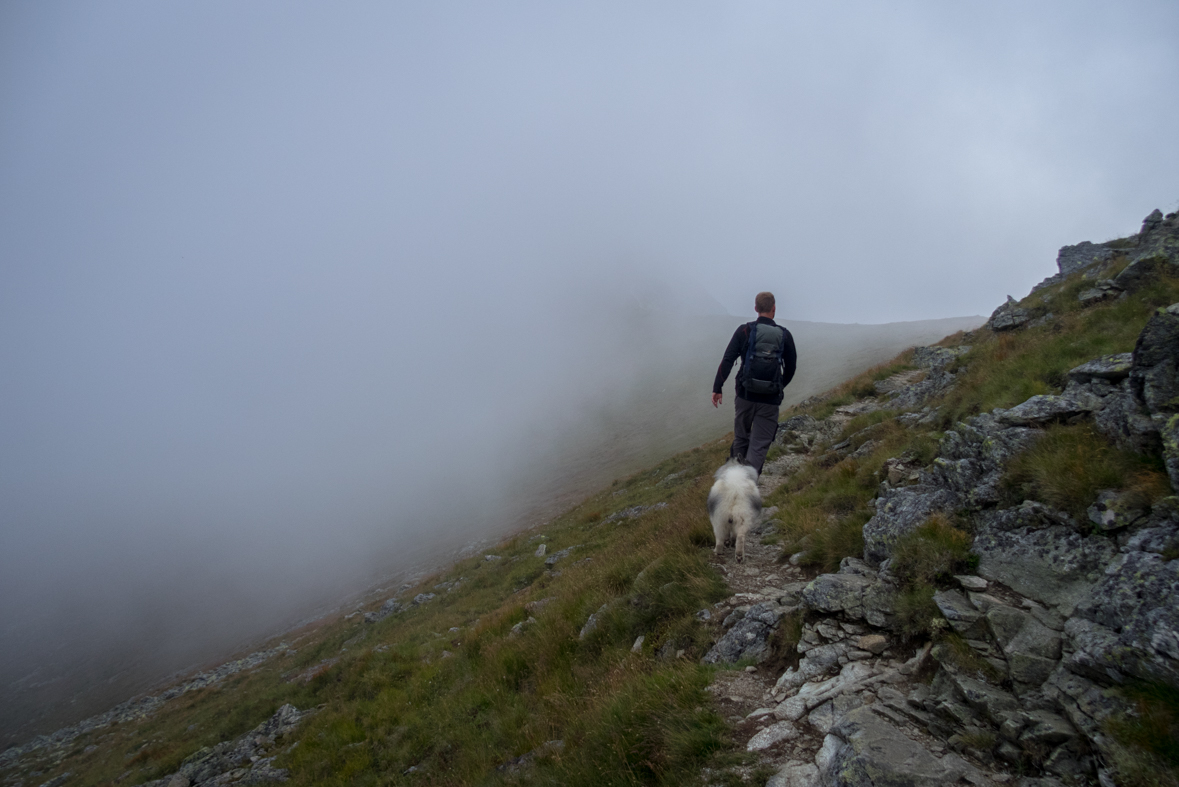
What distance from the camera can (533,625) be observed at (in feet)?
33.9

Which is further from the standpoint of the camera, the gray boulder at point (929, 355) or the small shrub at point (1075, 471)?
the gray boulder at point (929, 355)

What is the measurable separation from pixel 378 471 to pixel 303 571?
46.7 m

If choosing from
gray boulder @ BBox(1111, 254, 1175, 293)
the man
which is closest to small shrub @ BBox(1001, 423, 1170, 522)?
the man

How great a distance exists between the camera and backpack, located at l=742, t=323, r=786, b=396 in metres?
9.05

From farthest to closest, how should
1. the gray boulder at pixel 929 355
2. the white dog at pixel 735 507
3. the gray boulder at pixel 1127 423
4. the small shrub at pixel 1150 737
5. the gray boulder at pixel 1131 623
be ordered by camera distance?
the gray boulder at pixel 929 355
the white dog at pixel 735 507
the gray boulder at pixel 1127 423
the gray boulder at pixel 1131 623
the small shrub at pixel 1150 737

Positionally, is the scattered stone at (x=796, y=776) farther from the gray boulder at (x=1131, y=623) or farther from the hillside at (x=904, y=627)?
the gray boulder at (x=1131, y=623)

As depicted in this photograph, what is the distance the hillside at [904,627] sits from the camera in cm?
333

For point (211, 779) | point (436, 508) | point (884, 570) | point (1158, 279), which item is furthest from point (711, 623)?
point (436, 508)

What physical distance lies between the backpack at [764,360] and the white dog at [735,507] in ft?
5.91

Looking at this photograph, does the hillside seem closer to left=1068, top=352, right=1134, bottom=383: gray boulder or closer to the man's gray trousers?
left=1068, top=352, right=1134, bottom=383: gray boulder

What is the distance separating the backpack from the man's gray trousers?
0.37m

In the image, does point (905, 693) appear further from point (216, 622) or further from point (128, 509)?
point (128, 509)

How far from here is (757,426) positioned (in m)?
9.45

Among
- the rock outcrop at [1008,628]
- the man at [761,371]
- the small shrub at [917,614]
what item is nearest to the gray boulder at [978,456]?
the rock outcrop at [1008,628]
